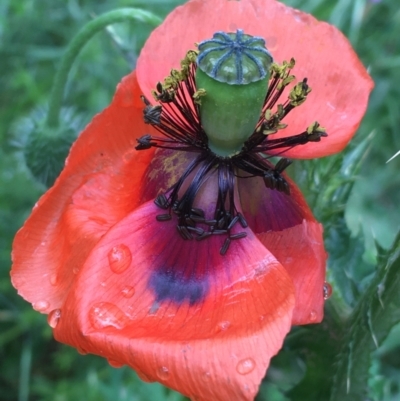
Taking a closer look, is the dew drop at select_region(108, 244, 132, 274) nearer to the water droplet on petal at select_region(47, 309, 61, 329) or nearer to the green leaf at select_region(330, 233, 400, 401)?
the water droplet on petal at select_region(47, 309, 61, 329)

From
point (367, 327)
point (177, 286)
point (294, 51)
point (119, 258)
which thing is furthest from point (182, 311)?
point (294, 51)

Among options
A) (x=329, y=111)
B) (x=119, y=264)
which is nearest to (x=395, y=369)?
(x=329, y=111)

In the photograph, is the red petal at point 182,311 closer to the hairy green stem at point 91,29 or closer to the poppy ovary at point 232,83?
the poppy ovary at point 232,83

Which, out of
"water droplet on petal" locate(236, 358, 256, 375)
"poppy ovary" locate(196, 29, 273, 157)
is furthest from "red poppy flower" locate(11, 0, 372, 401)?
"poppy ovary" locate(196, 29, 273, 157)

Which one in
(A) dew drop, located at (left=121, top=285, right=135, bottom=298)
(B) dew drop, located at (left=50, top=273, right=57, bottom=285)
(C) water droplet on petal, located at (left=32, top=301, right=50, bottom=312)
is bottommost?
(C) water droplet on petal, located at (left=32, top=301, right=50, bottom=312)

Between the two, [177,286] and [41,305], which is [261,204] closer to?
[177,286]

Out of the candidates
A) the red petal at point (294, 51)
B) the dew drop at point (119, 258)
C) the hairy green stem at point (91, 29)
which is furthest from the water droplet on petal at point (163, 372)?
the hairy green stem at point (91, 29)
